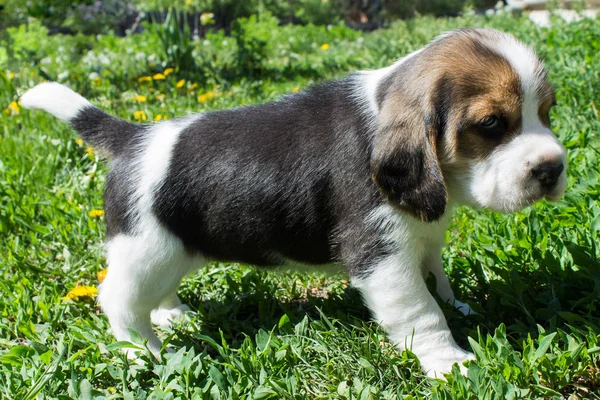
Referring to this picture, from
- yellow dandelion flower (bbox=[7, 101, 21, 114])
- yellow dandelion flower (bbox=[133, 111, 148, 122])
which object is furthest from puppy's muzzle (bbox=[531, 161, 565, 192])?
yellow dandelion flower (bbox=[7, 101, 21, 114])

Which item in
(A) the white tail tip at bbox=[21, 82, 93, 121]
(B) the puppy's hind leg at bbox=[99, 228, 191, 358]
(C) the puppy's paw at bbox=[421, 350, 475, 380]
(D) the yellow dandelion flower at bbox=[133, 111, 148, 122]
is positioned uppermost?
(A) the white tail tip at bbox=[21, 82, 93, 121]

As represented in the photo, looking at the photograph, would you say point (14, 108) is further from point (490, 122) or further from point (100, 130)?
point (490, 122)

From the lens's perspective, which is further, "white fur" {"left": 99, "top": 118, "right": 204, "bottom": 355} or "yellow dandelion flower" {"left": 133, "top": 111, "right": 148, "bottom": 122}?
"yellow dandelion flower" {"left": 133, "top": 111, "right": 148, "bottom": 122}

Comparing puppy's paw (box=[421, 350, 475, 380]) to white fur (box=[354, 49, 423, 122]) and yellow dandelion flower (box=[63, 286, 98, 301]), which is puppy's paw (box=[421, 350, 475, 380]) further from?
yellow dandelion flower (box=[63, 286, 98, 301])

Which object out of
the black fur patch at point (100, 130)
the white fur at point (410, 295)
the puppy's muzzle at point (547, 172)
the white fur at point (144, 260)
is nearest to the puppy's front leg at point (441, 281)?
the white fur at point (410, 295)

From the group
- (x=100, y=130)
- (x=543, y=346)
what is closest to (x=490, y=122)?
(x=543, y=346)

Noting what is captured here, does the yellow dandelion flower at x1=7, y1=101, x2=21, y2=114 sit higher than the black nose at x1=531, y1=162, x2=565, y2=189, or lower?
lower

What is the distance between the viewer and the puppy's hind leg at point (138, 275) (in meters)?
3.02

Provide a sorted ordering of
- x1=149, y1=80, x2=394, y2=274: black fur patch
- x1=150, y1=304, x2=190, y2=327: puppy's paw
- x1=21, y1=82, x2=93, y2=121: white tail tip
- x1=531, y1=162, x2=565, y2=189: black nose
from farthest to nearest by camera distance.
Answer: x1=150, y1=304, x2=190, y2=327: puppy's paw, x1=21, y1=82, x2=93, y2=121: white tail tip, x1=149, y1=80, x2=394, y2=274: black fur patch, x1=531, y1=162, x2=565, y2=189: black nose

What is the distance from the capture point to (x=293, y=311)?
12.0 feet

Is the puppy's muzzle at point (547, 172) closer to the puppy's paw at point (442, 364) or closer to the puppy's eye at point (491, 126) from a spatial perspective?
the puppy's eye at point (491, 126)

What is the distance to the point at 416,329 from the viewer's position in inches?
114

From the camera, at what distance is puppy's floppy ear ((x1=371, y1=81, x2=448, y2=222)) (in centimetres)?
262

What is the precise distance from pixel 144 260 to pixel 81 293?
2.96 feet
